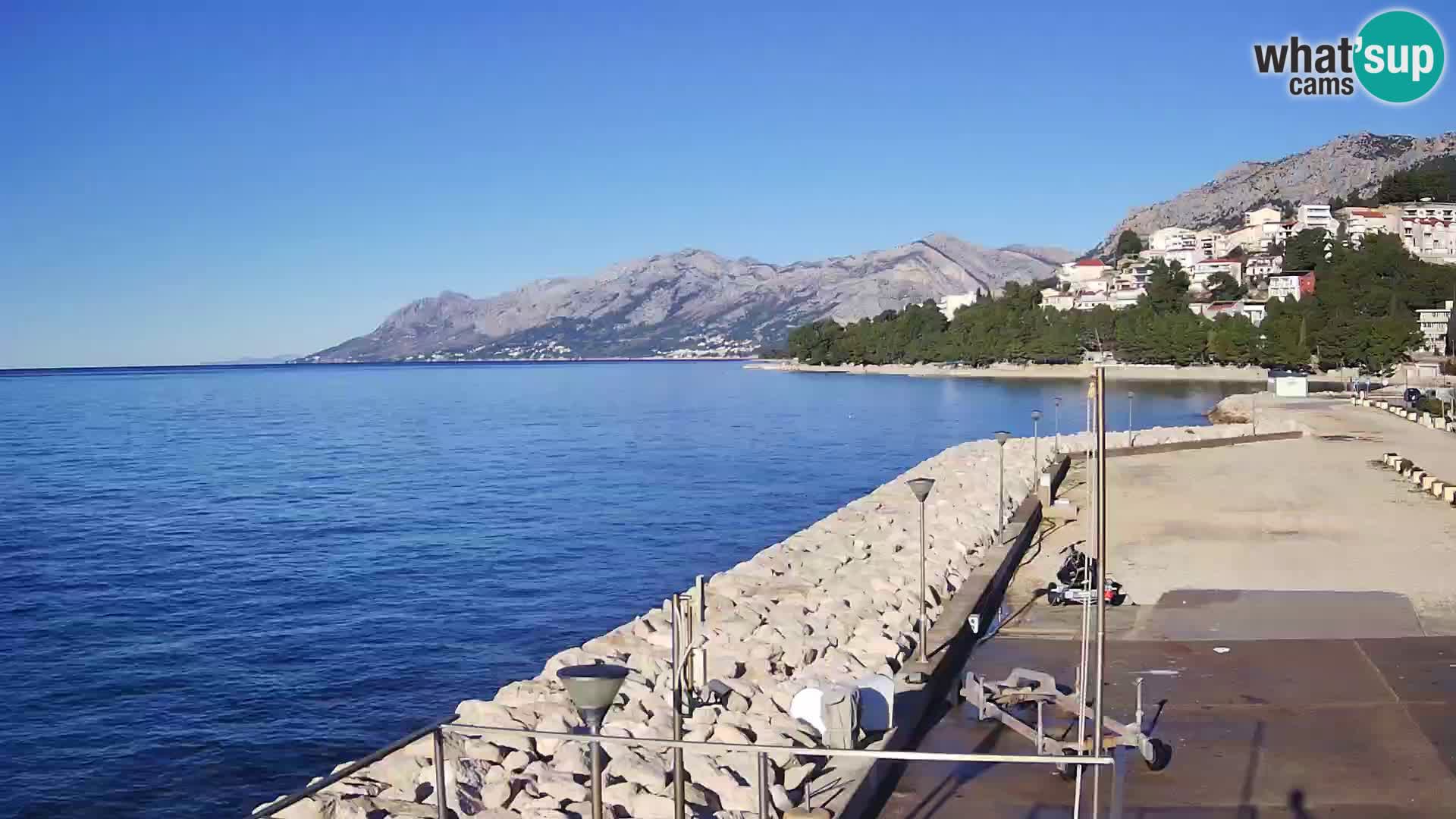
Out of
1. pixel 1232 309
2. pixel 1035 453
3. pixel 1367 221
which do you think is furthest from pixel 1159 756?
pixel 1367 221

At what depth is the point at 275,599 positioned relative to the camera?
71.5 feet

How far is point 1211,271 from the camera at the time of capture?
181m

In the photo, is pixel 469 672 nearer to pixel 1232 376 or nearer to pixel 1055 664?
pixel 1055 664

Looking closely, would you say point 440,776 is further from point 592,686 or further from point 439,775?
point 592,686

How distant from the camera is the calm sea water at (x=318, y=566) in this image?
45.2 ft

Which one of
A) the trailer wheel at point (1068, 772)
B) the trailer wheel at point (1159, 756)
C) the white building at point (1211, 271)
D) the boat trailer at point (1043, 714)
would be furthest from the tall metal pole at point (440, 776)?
the white building at point (1211, 271)

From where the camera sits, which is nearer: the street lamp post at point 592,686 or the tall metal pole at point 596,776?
the street lamp post at point 592,686

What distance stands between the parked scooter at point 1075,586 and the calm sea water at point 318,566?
22.2 ft

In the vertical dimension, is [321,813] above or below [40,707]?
above

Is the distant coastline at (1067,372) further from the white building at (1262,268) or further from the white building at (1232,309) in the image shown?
the white building at (1262,268)

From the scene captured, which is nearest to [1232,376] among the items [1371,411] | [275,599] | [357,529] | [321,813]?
[1371,411]

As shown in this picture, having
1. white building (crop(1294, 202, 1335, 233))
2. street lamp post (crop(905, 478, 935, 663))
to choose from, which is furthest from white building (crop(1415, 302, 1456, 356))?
street lamp post (crop(905, 478, 935, 663))

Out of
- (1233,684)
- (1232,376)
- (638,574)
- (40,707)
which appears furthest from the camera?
(1232,376)

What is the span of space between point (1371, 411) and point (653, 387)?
3746 inches
